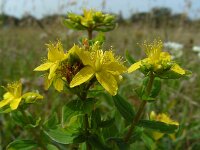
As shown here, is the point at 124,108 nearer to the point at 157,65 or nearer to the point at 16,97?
the point at 157,65

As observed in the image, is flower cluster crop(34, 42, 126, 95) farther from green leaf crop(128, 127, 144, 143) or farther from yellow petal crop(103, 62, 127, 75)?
green leaf crop(128, 127, 144, 143)

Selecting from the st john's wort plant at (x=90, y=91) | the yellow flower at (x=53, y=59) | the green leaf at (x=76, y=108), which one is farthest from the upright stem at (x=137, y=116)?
the yellow flower at (x=53, y=59)

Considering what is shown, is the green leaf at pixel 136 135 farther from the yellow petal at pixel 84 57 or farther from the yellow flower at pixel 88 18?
the yellow flower at pixel 88 18

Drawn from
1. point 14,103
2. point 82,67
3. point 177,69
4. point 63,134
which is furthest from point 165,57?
point 14,103

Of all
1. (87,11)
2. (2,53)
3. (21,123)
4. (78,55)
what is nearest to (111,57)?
(78,55)

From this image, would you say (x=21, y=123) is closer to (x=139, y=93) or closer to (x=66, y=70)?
(x=66, y=70)

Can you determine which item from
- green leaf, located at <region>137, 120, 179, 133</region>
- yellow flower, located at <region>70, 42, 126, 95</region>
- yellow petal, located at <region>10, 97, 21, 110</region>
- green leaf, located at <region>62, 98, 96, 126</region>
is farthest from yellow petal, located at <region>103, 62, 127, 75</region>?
yellow petal, located at <region>10, 97, 21, 110</region>

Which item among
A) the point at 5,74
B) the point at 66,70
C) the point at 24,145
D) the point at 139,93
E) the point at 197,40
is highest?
→ the point at 66,70
